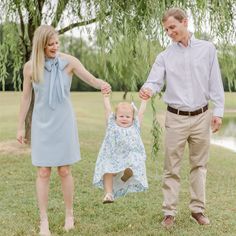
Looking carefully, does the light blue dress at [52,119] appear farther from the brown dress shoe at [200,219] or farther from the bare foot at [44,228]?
the brown dress shoe at [200,219]

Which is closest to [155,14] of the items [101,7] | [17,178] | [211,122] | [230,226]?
[101,7]

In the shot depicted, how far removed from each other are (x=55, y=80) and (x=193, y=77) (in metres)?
1.07

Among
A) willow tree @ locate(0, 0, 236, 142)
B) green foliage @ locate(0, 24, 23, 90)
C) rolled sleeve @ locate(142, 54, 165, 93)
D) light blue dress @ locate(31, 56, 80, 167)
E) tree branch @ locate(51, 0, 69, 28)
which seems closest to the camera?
light blue dress @ locate(31, 56, 80, 167)

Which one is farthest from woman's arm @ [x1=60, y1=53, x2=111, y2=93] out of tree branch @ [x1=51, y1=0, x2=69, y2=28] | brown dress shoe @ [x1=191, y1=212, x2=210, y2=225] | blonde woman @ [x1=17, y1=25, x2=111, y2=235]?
tree branch @ [x1=51, y1=0, x2=69, y2=28]

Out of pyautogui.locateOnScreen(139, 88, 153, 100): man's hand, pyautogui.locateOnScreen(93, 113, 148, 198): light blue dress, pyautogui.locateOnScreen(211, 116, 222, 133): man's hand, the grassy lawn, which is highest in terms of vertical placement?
pyautogui.locateOnScreen(139, 88, 153, 100): man's hand

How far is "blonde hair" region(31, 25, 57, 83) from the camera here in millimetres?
4637

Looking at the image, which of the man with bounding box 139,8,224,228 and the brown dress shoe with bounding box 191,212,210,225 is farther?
the brown dress shoe with bounding box 191,212,210,225

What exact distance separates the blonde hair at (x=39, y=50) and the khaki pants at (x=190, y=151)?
43.7 inches

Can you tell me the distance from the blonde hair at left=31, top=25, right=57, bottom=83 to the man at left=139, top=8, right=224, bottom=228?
83 centimetres

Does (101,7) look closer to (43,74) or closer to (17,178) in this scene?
(43,74)

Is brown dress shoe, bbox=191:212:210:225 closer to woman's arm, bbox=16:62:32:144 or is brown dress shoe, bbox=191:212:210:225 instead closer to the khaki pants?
the khaki pants

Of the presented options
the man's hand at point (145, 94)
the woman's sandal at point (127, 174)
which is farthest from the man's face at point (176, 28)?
the woman's sandal at point (127, 174)

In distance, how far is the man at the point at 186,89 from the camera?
486cm

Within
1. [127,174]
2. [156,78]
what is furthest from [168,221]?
[156,78]
